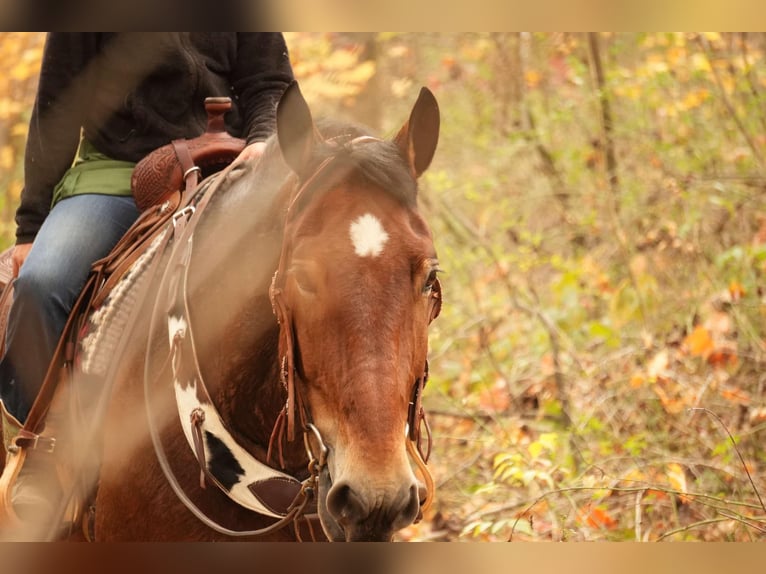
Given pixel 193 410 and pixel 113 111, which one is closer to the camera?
pixel 193 410

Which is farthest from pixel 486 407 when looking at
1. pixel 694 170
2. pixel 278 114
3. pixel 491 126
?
pixel 278 114

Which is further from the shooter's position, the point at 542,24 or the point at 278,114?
the point at 278,114

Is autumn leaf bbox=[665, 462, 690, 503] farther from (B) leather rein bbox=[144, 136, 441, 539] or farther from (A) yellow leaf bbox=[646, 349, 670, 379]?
(B) leather rein bbox=[144, 136, 441, 539]

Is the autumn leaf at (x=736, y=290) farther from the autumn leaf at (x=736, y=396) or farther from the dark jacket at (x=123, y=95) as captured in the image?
the dark jacket at (x=123, y=95)

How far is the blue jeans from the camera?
11.0 feet

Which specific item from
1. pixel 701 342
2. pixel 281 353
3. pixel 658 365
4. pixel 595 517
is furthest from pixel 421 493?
pixel 701 342

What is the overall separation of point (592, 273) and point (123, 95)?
4870 millimetres

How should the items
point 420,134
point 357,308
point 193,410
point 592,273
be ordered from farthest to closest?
point 592,273 < point 193,410 < point 420,134 < point 357,308

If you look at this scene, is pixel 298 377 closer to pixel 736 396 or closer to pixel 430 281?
pixel 430 281

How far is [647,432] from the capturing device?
614cm

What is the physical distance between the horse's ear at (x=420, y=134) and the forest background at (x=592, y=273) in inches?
99.2

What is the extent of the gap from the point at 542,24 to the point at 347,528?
1125mm

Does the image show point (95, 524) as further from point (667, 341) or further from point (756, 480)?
point (667, 341)

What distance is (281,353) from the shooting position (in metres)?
2.49
